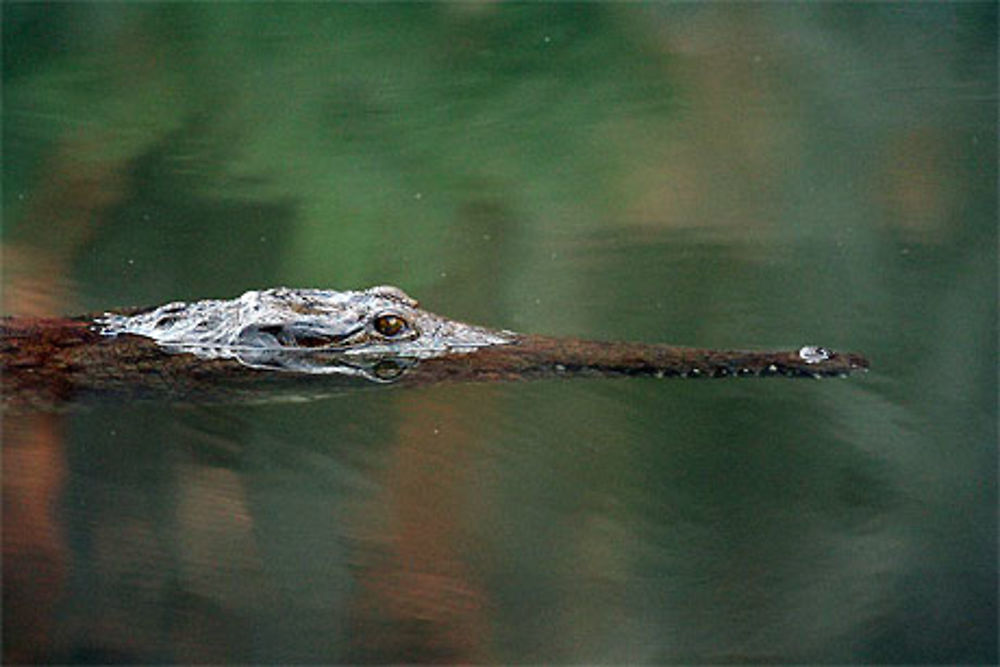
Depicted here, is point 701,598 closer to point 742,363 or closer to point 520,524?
point 520,524

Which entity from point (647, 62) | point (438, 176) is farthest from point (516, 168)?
point (647, 62)

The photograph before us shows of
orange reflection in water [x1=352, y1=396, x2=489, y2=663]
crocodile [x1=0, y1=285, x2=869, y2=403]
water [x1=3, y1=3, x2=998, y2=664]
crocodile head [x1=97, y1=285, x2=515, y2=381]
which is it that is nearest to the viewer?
orange reflection in water [x1=352, y1=396, x2=489, y2=663]

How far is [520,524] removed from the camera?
2.54m

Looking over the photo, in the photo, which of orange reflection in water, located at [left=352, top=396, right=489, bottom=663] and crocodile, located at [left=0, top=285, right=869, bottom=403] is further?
crocodile, located at [left=0, top=285, right=869, bottom=403]

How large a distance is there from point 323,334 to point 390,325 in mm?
174

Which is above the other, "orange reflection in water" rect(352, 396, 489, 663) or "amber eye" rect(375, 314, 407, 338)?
"amber eye" rect(375, 314, 407, 338)

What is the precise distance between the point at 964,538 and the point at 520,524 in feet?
2.98

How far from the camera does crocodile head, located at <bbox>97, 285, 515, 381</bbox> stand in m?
3.15

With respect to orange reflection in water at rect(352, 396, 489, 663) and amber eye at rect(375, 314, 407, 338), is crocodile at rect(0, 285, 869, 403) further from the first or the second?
orange reflection in water at rect(352, 396, 489, 663)

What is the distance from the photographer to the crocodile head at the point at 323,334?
315 centimetres

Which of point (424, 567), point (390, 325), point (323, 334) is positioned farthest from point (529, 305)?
point (424, 567)

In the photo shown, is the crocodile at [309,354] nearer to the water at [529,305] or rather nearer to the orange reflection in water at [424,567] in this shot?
the water at [529,305]

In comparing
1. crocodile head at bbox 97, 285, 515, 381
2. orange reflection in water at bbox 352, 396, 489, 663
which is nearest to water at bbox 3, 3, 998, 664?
orange reflection in water at bbox 352, 396, 489, 663

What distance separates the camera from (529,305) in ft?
11.9
